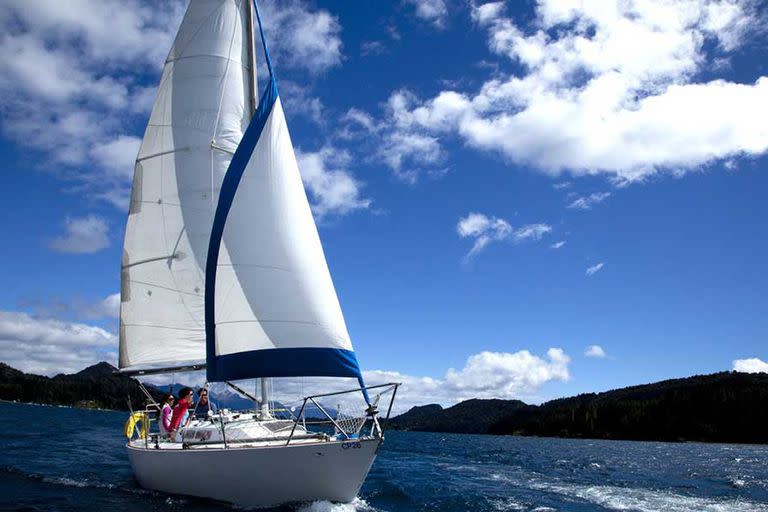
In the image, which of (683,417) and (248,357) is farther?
(683,417)

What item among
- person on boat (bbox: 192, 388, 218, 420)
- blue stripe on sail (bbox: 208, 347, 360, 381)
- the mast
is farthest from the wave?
the mast

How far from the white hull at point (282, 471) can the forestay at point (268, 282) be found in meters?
1.75

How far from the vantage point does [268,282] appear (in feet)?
46.1

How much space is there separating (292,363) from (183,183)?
906cm

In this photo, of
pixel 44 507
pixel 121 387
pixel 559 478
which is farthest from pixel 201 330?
pixel 121 387

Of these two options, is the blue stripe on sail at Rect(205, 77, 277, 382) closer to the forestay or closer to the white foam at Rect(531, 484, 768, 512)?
the forestay

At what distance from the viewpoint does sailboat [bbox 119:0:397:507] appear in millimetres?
13258

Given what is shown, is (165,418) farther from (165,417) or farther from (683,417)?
(683,417)

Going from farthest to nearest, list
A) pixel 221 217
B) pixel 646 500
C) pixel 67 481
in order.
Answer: pixel 646 500, pixel 67 481, pixel 221 217

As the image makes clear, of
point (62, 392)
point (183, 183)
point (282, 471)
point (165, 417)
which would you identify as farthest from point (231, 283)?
point (62, 392)

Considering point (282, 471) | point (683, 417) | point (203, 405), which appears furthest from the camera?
point (683, 417)

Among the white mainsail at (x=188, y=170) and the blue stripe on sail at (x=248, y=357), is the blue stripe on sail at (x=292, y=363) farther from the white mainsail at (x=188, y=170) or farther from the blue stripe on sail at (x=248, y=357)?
the white mainsail at (x=188, y=170)

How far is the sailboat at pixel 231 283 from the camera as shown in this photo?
43.5 feet

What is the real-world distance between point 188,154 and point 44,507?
1147 centimetres
